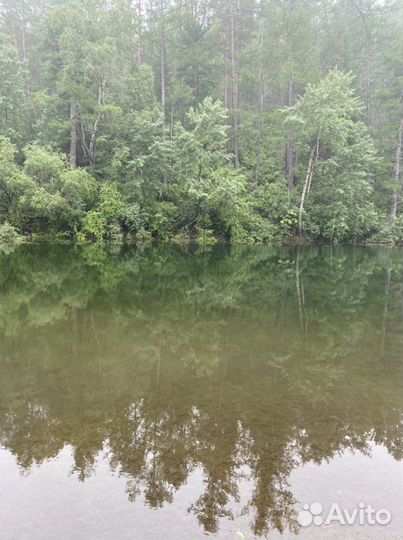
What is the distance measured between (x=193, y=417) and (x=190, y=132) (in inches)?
1020

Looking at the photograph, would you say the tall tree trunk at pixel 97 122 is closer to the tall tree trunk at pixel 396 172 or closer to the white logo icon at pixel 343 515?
the tall tree trunk at pixel 396 172

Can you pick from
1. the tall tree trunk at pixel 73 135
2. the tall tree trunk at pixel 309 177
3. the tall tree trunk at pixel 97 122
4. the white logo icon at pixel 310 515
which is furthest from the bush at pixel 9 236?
the white logo icon at pixel 310 515

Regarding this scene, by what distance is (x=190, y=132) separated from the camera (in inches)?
1105

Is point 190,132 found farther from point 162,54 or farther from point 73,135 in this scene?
point 162,54

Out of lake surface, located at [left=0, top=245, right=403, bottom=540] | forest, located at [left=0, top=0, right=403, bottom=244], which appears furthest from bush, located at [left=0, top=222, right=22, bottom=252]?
lake surface, located at [left=0, top=245, right=403, bottom=540]

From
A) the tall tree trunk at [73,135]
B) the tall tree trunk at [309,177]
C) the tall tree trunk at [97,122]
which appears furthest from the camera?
the tall tree trunk at [309,177]

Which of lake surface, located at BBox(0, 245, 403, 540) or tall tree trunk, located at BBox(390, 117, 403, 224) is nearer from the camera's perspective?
lake surface, located at BBox(0, 245, 403, 540)

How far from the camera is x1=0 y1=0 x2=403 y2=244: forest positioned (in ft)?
84.9

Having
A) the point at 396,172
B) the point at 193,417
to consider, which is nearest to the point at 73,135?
the point at 396,172

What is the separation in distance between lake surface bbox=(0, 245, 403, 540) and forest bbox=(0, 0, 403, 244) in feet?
55.9

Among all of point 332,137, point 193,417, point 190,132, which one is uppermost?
point 190,132

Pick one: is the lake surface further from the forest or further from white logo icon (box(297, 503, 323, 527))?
the forest

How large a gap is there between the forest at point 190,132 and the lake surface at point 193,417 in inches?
670

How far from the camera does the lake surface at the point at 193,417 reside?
315cm
